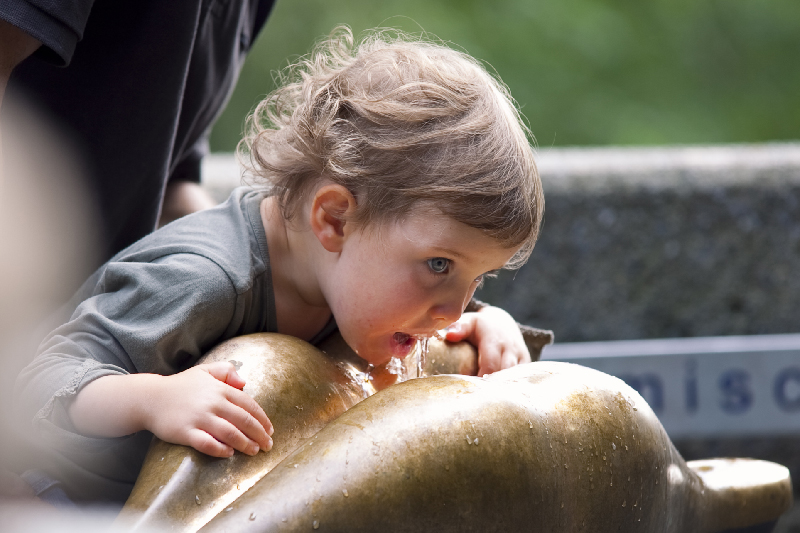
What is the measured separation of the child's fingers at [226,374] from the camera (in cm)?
68

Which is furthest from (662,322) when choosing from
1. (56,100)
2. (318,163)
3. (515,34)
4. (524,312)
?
(515,34)

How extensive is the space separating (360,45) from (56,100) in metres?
0.36

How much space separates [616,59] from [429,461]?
181 inches

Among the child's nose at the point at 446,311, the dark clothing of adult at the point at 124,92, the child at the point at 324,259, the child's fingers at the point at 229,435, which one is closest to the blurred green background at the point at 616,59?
the dark clothing of adult at the point at 124,92

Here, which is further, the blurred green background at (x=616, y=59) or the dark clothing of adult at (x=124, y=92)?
the blurred green background at (x=616, y=59)

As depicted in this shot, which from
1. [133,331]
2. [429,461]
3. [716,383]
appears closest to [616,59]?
[716,383]

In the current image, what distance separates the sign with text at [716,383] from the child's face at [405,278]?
927mm

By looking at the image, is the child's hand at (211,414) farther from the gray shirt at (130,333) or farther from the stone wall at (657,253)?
the stone wall at (657,253)

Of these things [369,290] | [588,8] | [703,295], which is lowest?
[703,295]

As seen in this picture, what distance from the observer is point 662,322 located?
2.08m

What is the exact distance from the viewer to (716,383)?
173 centimetres

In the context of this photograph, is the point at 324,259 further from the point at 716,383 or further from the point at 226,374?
the point at 716,383

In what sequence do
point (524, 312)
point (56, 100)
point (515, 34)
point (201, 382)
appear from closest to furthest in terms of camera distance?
point (201, 382) → point (56, 100) → point (524, 312) → point (515, 34)

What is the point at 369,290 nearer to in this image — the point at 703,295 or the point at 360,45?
the point at 360,45
